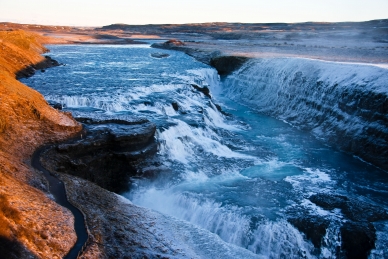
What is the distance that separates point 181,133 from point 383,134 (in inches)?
311

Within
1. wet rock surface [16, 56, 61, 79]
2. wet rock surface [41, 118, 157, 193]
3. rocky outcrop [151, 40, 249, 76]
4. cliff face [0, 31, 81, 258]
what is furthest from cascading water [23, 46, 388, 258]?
rocky outcrop [151, 40, 249, 76]

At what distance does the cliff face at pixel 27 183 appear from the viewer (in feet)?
16.6

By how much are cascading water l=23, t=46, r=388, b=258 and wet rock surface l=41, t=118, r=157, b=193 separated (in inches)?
22.3

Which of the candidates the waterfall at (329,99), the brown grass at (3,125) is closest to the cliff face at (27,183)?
the brown grass at (3,125)

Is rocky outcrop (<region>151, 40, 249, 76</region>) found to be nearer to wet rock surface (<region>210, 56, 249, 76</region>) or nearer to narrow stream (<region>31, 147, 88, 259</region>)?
wet rock surface (<region>210, 56, 249, 76</region>)

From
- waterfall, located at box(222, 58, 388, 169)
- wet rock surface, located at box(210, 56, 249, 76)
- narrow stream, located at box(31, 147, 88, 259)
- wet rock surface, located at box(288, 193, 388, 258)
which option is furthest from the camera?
wet rock surface, located at box(210, 56, 249, 76)

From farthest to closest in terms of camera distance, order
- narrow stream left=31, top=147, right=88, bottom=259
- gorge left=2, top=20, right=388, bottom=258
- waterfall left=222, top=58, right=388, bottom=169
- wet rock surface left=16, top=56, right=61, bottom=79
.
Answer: wet rock surface left=16, top=56, right=61, bottom=79 → waterfall left=222, top=58, right=388, bottom=169 → gorge left=2, top=20, right=388, bottom=258 → narrow stream left=31, top=147, right=88, bottom=259

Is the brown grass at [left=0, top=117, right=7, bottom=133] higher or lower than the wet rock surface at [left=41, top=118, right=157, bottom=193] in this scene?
higher

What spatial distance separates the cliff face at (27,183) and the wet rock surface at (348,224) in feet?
18.8

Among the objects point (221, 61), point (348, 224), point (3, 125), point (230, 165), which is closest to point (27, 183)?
point (3, 125)

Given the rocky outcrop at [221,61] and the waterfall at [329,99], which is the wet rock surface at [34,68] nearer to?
the rocky outcrop at [221,61]

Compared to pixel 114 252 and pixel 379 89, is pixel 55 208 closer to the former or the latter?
pixel 114 252

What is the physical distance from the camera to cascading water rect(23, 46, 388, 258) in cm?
872

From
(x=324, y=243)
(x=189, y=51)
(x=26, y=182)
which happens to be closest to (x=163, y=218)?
(x=26, y=182)
